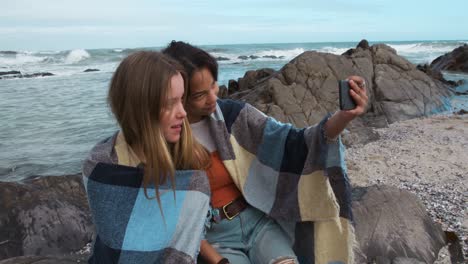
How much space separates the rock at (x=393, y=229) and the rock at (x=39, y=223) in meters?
2.80

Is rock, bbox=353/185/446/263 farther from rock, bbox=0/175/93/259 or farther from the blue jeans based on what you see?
rock, bbox=0/175/93/259

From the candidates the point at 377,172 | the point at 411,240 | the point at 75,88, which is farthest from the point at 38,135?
the point at 75,88

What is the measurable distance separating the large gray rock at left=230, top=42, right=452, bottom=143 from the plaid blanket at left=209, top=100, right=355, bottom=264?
24.1 ft

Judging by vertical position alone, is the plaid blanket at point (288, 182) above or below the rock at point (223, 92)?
above

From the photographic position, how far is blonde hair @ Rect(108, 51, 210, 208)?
2.25m

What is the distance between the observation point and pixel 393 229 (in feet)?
14.2

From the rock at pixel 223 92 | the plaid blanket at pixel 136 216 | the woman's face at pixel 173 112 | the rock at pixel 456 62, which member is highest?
the woman's face at pixel 173 112

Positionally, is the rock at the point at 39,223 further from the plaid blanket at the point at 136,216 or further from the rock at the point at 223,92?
the rock at the point at 223,92

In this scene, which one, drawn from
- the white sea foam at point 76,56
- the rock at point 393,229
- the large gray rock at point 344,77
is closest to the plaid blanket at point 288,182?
the rock at point 393,229

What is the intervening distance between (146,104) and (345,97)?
915 mm

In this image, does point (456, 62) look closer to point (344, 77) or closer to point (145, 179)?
point (344, 77)

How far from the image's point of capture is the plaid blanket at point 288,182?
2.71m

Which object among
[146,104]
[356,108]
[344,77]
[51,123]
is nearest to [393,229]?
[356,108]

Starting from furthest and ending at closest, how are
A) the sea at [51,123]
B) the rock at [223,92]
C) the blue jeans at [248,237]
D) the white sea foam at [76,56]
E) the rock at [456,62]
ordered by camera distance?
the white sea foam at [76,56] → the rock at [456,62] → the rock at [223,92] → the sea at [51,123] → the blue jeans at [248,237]
